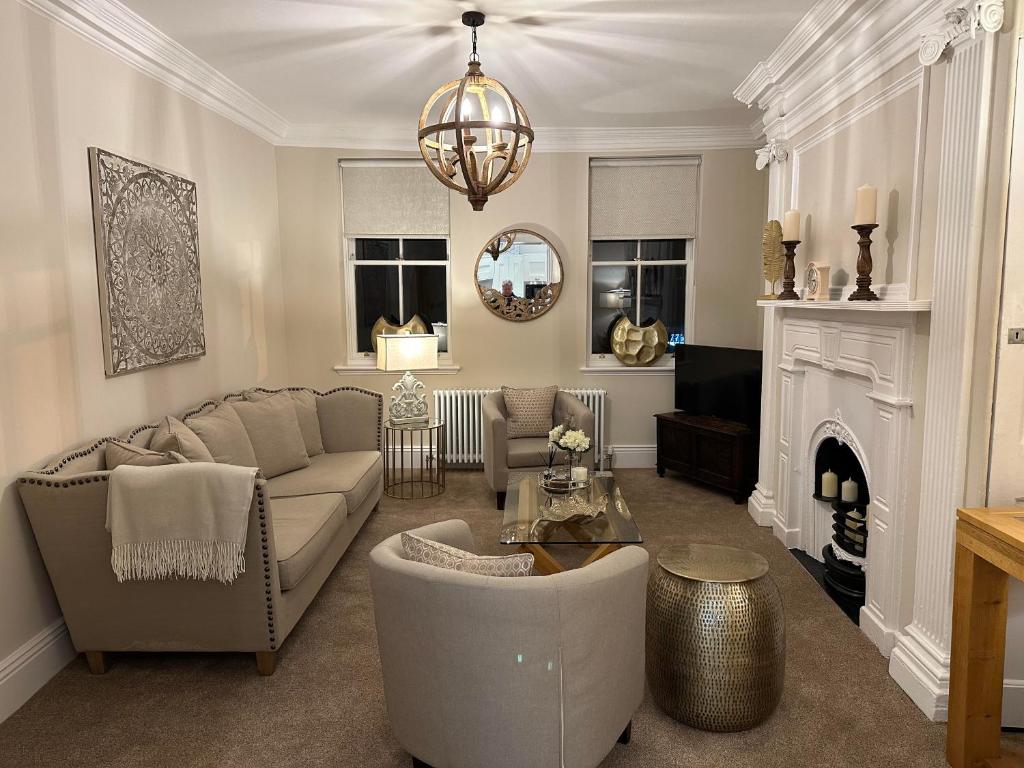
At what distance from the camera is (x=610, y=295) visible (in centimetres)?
604

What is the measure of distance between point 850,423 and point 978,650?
1361mm

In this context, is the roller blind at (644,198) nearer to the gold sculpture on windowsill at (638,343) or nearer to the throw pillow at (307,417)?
the gold sculpture on windowsill at (638,343)

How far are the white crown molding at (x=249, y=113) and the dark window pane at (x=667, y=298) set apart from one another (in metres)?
0.98

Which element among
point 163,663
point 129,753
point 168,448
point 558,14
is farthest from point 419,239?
point 129,753

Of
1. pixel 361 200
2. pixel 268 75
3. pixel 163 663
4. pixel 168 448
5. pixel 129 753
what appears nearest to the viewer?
pixel 129 753

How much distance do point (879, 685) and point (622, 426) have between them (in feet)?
11.3

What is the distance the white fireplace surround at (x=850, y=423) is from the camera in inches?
112

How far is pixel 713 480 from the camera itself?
17.2ft

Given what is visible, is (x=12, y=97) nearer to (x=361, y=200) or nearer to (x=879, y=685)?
(x=361, y=200)

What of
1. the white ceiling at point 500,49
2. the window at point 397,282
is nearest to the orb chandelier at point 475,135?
the white ceiling at point 500,49

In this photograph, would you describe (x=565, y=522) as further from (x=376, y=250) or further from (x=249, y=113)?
(x=249, y=113)

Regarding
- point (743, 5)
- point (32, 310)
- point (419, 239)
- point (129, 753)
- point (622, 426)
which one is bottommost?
point (129, 753)

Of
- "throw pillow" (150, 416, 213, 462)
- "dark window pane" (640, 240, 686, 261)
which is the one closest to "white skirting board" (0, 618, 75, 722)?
"throw pillow" (150, 416, 213, 462)

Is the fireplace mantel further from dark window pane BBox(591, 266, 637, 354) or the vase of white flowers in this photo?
dark window pane BBox(591, 266, 637, 354)
